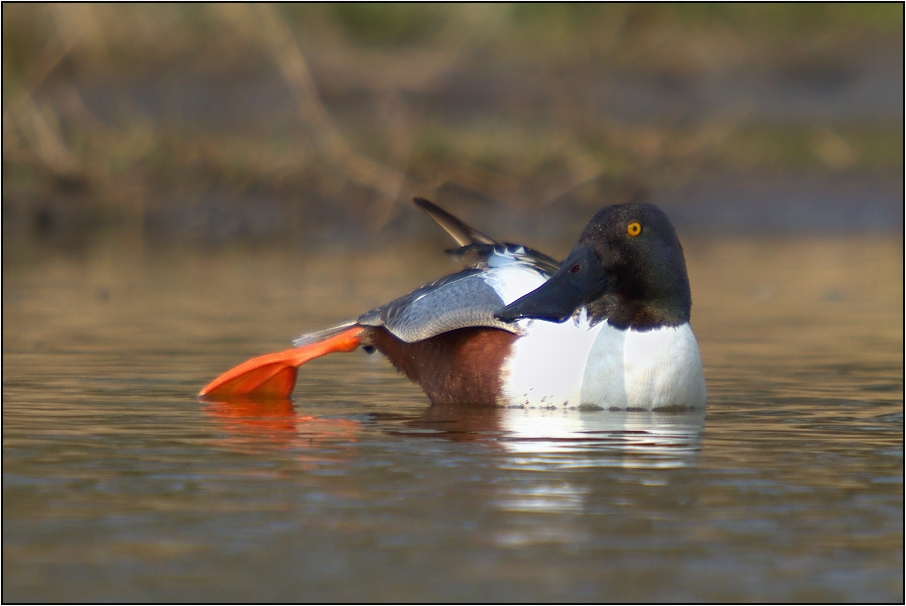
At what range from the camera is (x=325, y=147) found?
16.8 metres

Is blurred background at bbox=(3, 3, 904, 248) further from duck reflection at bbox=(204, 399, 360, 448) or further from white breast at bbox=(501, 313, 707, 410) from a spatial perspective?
white breast at bbox=(501, 313, 707, 410)

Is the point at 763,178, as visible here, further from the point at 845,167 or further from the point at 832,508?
the point at 832,508

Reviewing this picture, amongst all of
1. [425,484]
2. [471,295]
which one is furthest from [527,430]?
[425,484]

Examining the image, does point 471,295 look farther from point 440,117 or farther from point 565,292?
point 440,117

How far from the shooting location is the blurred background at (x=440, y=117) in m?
17.0

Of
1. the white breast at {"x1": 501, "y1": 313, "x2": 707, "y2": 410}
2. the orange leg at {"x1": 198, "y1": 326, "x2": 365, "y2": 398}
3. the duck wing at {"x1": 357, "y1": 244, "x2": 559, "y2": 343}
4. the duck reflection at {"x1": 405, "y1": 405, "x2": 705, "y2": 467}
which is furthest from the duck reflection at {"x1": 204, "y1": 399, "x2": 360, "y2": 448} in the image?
the white breast at {"x1": 501, "y1": 313, "x2": 707, "y2": 410}

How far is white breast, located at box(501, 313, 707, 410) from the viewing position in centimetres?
576

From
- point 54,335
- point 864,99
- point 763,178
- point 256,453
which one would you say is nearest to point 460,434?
point 256,453

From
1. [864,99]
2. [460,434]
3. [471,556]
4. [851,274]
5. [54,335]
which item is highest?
[864,99]

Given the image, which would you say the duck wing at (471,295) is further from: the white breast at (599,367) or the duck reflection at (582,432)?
the duck reflection at (582,432)

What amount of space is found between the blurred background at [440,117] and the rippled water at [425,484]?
8.63m

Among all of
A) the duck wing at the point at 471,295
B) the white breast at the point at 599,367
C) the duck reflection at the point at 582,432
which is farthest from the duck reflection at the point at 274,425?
the white breast at the point at 599,367

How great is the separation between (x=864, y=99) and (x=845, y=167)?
1535 millimetres

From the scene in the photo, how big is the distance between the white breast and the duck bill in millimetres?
111
